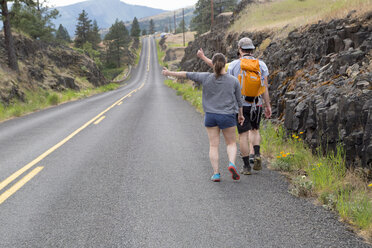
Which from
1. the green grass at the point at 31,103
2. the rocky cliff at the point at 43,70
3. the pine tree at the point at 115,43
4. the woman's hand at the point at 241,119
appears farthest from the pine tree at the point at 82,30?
the woman's hand at the point at 241,119

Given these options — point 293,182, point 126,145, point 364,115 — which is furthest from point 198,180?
point 126,145

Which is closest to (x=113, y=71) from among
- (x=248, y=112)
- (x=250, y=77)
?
(x=248, y=112)

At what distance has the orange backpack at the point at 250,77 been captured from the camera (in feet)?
17.8

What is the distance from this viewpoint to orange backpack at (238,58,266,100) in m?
5.43

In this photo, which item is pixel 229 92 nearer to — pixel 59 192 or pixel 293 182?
pixel 293 182

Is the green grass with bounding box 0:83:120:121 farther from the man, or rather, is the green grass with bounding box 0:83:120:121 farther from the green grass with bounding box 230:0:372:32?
the green grass with bounding box 230:0:372:32

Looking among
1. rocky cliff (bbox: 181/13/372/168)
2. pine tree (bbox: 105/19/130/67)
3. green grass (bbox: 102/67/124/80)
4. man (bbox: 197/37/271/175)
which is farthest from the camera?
pine tree (bbox: 105/19/130/67)

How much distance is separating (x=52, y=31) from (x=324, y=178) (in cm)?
5403

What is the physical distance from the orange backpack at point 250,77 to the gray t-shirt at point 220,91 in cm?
39

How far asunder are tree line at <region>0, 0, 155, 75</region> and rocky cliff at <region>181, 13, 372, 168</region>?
19.2m

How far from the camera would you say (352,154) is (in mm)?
4828

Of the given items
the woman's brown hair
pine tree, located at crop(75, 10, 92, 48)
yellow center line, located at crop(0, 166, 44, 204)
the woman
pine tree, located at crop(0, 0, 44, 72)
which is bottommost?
yellow center line, located at crop(0, 166, 44, 204)

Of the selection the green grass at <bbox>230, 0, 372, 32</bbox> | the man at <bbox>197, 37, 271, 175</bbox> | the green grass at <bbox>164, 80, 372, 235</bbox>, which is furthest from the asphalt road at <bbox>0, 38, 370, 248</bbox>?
the green grass at <bbox>230, 0, 372, 32</bbox>

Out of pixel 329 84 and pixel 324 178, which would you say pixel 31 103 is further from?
pixel 324 178
